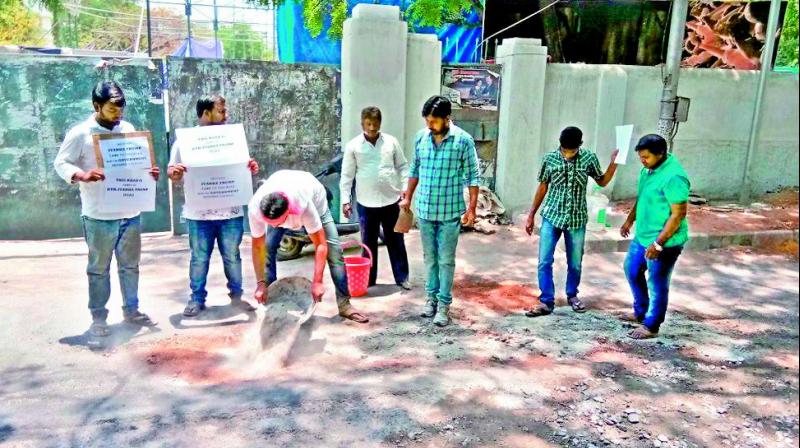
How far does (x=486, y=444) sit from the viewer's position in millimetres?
3162

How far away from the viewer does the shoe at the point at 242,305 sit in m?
5.15

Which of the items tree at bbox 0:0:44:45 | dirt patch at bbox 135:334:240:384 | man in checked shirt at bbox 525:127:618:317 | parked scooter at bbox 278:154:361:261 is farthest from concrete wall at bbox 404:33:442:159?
tree at bbox 0:0:44:45

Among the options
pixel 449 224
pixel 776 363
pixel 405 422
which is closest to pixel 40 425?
pixel 405 422

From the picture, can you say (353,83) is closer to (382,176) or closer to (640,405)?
(382,176)

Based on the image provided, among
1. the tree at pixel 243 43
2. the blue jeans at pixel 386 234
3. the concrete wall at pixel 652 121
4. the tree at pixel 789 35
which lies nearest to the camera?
the blue jeans at pixel 386 234

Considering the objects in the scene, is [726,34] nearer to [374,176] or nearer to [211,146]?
[374,176]

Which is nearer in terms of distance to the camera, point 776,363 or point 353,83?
point 776,363

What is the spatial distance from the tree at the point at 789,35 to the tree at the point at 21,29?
20.8 m

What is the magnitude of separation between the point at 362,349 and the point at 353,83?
4100 millimetres

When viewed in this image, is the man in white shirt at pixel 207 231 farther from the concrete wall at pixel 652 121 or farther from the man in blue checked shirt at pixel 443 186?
the concrete wall at pixel 652 121

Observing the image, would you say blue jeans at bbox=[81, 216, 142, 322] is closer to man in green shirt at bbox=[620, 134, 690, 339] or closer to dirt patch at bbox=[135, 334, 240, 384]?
dirt patch at bbox=[135, 334, 240, 384]

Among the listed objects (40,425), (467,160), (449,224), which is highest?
(467,160)

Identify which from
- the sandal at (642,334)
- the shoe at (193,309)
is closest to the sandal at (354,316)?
the shoe at (193,309)

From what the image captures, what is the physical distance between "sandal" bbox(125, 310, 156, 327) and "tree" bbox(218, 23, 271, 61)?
56.1ft
